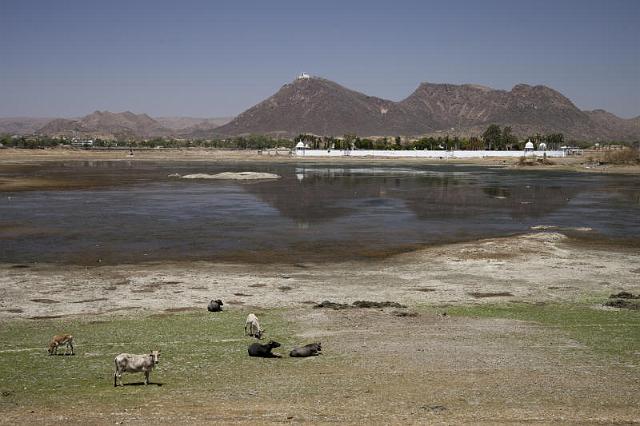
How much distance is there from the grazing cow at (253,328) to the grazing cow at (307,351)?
203cm

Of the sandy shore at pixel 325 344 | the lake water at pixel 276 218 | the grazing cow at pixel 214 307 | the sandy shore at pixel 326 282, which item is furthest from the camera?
the lake water at pixel 276 218

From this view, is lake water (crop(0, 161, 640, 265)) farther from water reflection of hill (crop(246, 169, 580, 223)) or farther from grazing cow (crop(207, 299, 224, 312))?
grazing cow (crop(207, 299, 224, 312))

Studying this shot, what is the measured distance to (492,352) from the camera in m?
17.6

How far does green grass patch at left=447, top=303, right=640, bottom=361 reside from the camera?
59.9ft

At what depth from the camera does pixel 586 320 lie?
845 inches

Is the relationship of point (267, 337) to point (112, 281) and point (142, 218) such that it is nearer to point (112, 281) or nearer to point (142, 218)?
point (112, 281)

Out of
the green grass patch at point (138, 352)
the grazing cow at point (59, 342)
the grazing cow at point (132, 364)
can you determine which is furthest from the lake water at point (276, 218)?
the grazing cow at point (132, 364)

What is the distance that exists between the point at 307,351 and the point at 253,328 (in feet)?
8.67

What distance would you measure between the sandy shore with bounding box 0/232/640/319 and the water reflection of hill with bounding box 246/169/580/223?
63.0 feet

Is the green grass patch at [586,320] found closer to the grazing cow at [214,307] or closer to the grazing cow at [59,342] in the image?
the grazing cow at [214,307]

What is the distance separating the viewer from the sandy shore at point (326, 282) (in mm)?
24812

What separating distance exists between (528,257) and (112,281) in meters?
21.2

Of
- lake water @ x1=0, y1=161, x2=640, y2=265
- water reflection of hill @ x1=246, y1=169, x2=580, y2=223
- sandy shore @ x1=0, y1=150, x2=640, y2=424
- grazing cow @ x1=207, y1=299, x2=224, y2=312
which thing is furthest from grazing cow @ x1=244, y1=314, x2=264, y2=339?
water reflection of hill @ x1=246, y1=169, x2=580, y2=223

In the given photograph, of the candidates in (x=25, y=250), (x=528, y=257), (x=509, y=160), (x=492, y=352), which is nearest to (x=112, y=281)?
(x=25, y=250)
